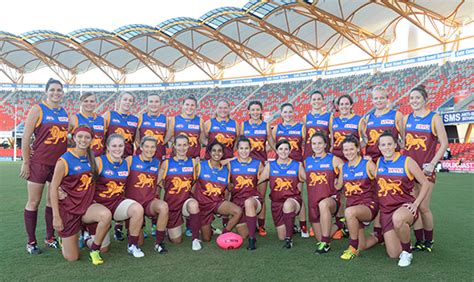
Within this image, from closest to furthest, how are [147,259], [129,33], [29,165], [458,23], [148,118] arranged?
[147,259]
[29,165]
[148,118]
[458,23]
[129,33]

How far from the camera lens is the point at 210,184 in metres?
4.39

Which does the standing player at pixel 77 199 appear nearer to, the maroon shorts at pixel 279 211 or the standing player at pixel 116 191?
the standing player at pixel 116 191

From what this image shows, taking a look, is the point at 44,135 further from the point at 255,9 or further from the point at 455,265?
the point at 255,9

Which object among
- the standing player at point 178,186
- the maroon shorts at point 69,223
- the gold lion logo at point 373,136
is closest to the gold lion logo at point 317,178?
the gold lion logo at point 373,136

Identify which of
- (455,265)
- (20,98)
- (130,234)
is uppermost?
(20,98)

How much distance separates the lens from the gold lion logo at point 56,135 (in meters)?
3.91

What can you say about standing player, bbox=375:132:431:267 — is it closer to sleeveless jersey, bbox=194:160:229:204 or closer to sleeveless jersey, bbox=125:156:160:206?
sleeveless jersey, bbox=194:160:229:204

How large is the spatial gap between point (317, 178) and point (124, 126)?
2746 millimetres

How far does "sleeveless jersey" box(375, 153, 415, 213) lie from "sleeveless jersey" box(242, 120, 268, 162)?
77.7 inches

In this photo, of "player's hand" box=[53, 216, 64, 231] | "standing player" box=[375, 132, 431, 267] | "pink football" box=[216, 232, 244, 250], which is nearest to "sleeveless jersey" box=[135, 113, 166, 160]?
"pink football" box=[216, 232, 244, 250]

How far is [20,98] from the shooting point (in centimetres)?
3494

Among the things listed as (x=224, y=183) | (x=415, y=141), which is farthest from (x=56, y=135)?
(x=415, y=141)

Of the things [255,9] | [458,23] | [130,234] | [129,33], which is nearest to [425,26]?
[458,23]

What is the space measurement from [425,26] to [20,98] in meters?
36.6
